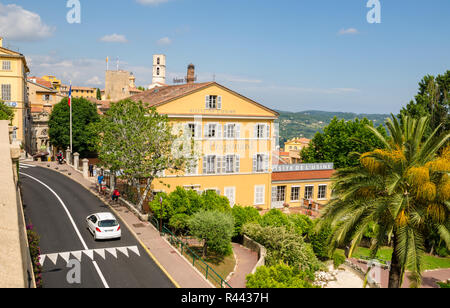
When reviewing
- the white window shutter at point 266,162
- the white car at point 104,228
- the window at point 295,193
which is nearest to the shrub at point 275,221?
the white window shutter at point 266,162

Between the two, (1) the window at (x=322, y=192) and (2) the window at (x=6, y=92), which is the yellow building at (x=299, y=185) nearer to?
(1) the window at (x=322, y=192)

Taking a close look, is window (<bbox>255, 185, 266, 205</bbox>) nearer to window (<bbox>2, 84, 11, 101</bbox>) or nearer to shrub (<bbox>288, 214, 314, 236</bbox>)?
shrub (<bbox>288, 214, 314, 236</bbox>)

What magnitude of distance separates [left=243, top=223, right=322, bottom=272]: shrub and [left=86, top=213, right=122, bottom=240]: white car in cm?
1040

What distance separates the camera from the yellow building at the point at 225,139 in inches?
1474

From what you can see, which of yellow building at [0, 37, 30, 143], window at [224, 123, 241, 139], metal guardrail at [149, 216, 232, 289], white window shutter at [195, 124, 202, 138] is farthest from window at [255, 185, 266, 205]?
yellow building at [0, 37, 30, 143]

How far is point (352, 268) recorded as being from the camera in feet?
98.5

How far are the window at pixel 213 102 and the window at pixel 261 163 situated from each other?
7.32 m

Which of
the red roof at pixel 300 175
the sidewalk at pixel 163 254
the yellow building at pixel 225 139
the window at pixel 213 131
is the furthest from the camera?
the red roof at pixel 300 175

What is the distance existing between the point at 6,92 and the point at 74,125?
10.8m

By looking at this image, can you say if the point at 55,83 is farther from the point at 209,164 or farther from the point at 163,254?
the point at 163,254

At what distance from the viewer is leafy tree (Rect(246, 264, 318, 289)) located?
1813 cm
